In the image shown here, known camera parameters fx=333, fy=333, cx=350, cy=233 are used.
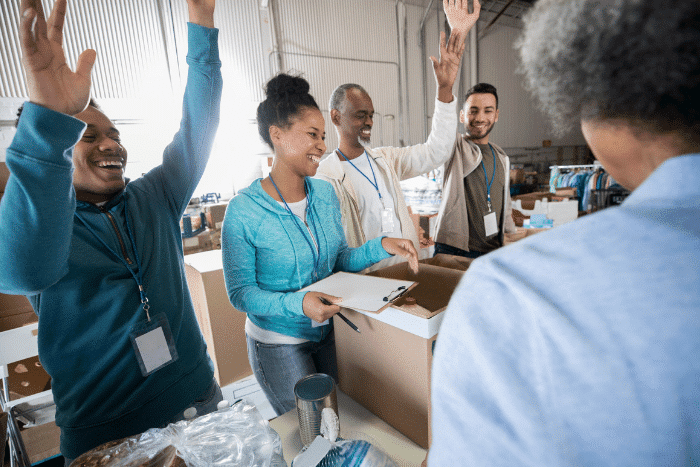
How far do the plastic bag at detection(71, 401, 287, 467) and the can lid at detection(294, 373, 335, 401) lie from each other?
10 centimetres

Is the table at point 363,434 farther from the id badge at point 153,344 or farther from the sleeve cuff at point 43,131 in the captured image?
the sleeve cuff at point 43,131

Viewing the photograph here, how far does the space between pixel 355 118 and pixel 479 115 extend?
87 centimetres

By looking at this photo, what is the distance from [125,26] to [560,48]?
612 centimetres

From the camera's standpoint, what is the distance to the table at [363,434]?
73 centimetres

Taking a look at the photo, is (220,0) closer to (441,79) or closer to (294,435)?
(441,79)

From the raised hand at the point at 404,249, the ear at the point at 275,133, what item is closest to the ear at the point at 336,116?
the ear at the point at 275,133

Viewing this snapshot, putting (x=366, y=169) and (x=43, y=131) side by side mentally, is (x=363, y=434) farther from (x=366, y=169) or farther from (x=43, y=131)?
(x=366, y=169)

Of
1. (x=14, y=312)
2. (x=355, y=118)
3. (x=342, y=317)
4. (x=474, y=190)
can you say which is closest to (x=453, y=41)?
(x=355, y=118)

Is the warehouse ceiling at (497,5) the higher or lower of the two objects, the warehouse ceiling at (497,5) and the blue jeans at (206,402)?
the higher

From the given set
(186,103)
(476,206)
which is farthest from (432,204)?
(186,103)

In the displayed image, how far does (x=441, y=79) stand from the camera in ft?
5.35

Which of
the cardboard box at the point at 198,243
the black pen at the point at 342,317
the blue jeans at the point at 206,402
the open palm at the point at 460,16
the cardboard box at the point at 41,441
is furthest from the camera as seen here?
the cardboard box at the point at 198,243

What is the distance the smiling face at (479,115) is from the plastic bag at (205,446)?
6.65 feet

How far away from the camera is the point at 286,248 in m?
1.11
